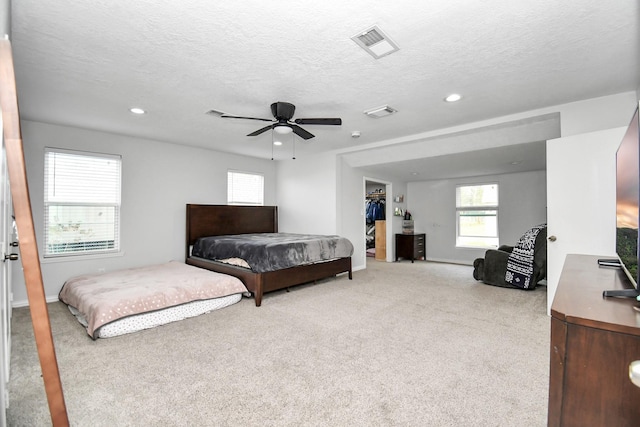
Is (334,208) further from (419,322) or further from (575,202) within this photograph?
(575,202)

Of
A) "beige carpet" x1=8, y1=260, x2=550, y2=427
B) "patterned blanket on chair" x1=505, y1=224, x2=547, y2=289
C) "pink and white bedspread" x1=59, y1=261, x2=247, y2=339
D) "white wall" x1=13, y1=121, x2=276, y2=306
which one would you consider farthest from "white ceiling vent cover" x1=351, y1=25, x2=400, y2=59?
"white wall" x1=13, y1=121, x2=276, y2=306

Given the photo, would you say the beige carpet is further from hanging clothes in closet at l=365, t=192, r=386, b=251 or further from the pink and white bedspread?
hanging clothes in closet at l=365, t=192, r=386, b=251

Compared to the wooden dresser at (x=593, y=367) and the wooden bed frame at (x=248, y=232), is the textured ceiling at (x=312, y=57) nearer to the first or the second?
the wooden dresser at (x=593, y=367)

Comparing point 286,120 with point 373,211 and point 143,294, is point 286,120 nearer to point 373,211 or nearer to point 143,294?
point 143,294

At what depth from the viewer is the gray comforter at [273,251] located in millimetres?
3992

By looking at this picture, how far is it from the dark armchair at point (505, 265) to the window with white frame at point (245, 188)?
4436mm

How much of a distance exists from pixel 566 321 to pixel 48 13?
3051 mm

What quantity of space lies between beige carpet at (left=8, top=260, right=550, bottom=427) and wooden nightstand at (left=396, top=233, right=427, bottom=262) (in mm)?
3628

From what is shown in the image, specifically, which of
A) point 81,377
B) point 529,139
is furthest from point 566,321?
point 529,139

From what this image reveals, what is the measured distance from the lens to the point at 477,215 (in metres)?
7.08

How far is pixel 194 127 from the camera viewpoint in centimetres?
435

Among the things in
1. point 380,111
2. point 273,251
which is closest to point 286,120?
point 380,111

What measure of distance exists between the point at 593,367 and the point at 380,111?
3326 mm

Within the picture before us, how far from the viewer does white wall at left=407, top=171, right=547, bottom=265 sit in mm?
6270
